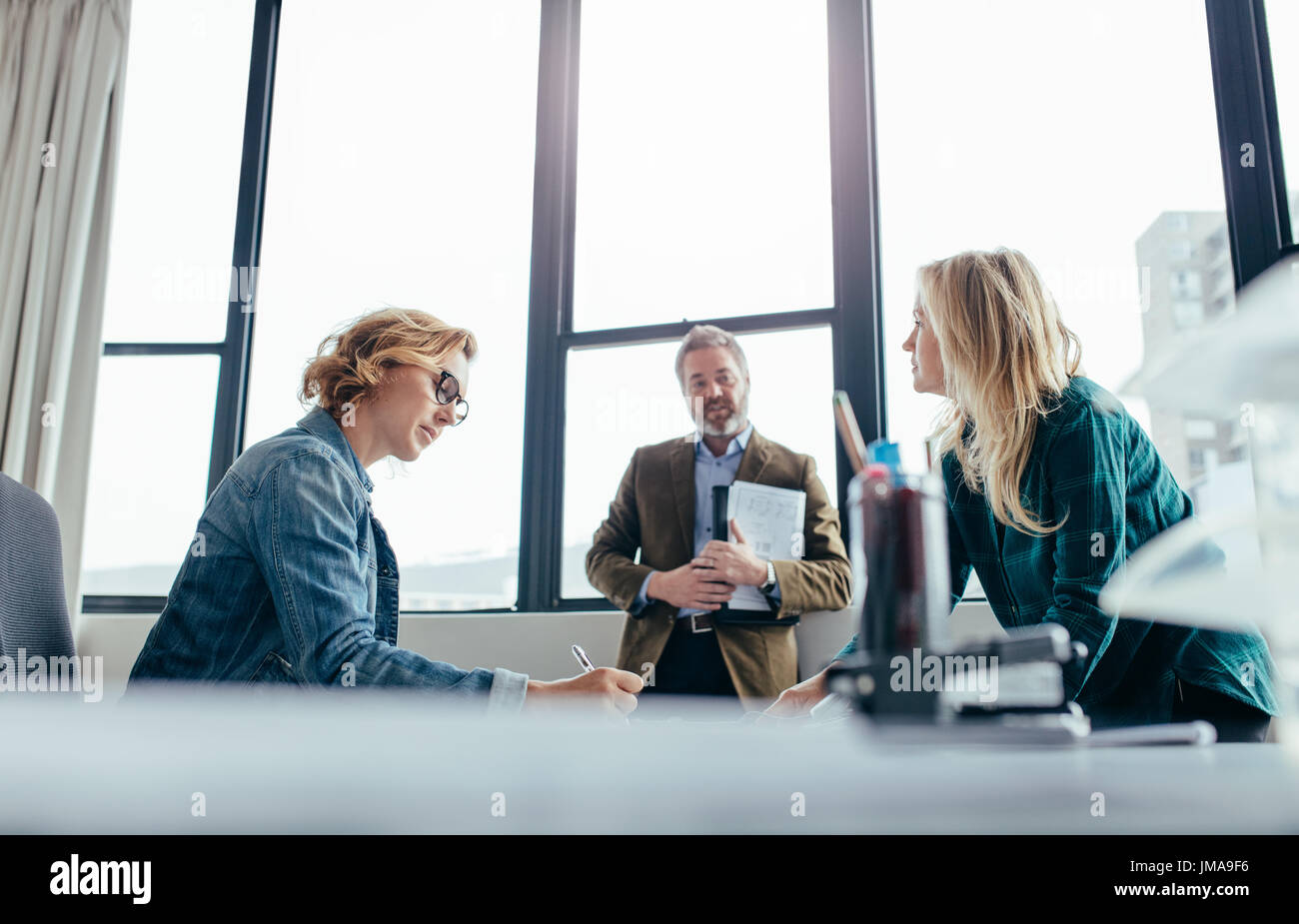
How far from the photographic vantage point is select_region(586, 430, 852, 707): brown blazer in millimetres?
2553

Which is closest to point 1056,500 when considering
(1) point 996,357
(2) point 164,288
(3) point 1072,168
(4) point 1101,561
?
(4) point 1101,561

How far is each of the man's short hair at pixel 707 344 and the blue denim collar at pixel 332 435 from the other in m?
1.50

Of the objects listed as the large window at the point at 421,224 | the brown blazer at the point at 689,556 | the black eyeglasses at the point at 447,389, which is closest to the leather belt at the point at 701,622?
the brown blazer at the point at 689,556

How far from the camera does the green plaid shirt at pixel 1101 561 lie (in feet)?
3.43

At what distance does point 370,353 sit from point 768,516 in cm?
138

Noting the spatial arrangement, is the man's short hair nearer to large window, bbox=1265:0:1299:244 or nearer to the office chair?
large window, bbox=1265:0:1299:244

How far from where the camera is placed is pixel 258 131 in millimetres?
3764

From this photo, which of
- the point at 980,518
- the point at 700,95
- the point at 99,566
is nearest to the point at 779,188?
the point at 700,95

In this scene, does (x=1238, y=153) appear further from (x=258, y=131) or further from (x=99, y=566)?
(x=99, y=566)

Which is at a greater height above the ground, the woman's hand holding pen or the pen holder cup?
the pen holder cup

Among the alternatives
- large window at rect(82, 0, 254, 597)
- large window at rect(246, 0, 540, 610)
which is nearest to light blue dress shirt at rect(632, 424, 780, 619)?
large window at rect(246, 0, 540, 610)

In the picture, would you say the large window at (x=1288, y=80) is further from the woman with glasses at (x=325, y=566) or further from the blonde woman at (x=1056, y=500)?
the woman with glasses at (x=325, y=566)

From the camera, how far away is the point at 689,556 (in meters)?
2.72

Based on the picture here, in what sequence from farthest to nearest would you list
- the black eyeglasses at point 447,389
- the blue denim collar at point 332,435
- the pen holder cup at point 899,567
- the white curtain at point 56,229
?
the white curtain at point 56,229, the black eyeglasses at point 447,389, the blue denim collar at point 332,435, the pen holder cup at point 899,567
